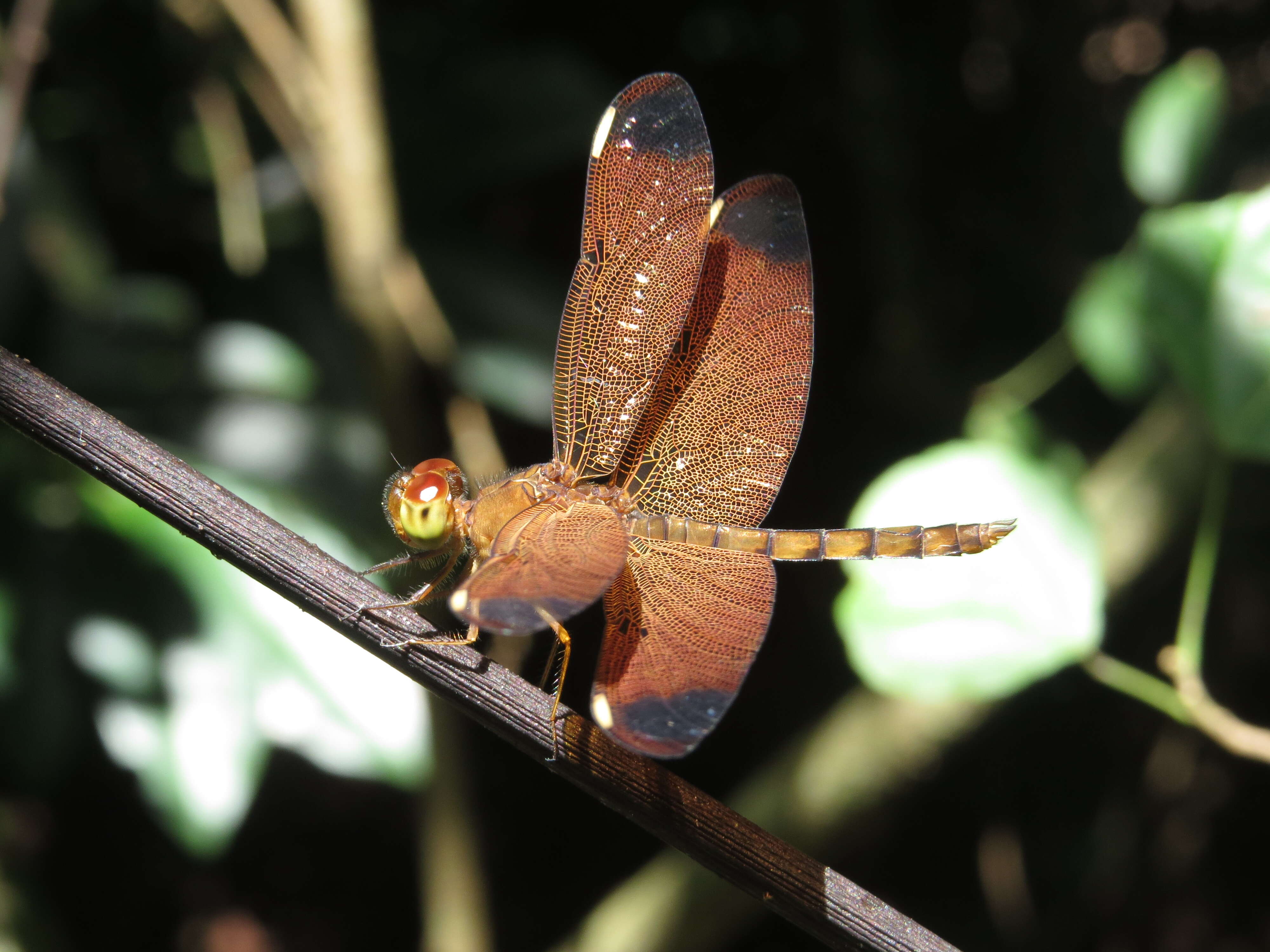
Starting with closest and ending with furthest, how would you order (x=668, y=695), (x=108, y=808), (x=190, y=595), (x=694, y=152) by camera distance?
(x=668, y=695) → (x=694, y=152) → (x=190, y=595) → (x=108, y=808)

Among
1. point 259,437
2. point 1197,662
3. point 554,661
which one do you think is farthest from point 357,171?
point 1197,662

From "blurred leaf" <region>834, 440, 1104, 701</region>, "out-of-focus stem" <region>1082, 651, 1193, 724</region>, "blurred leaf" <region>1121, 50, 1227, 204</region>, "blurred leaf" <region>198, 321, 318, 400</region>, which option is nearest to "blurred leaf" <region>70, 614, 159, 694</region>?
"blurred leaf" <region>198, 321, 318, 400</region>

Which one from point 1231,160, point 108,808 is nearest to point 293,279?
point 108,808

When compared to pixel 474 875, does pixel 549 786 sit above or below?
above

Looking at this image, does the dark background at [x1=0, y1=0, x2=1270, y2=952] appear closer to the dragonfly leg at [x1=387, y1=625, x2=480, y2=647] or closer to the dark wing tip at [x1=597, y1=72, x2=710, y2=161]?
the dark wing tip at [x1=597, y1=72, x2=710, y2=161]

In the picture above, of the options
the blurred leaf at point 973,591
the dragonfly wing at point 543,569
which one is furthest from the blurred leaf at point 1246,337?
the dragonfly wing at point 543,569

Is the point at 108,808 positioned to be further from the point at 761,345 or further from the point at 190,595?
the point at 761,345
